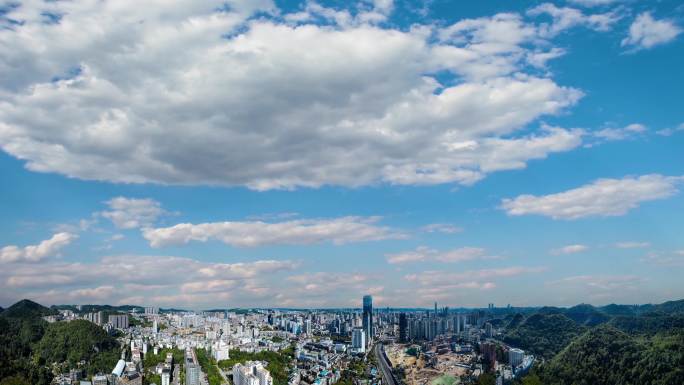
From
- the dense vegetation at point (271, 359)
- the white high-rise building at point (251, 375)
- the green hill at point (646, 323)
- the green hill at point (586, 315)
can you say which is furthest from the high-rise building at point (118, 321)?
the green hill at point (646, 323)

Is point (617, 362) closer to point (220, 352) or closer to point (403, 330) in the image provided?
point (220, 352)

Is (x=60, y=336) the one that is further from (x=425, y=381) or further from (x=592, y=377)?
(x=592, y=377)

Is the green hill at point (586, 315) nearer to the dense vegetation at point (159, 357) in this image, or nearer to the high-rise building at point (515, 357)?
the high-rise building at point (515, 357)

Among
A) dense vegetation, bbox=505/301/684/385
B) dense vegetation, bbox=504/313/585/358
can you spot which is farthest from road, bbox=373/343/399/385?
dense vegetation, bbox=504/313/585/358

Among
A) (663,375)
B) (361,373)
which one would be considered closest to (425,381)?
(361,373)

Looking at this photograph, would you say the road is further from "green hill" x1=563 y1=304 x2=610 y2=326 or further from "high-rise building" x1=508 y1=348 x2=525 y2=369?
"green hill" x1=563 y1=304 x2=610 y2=326
